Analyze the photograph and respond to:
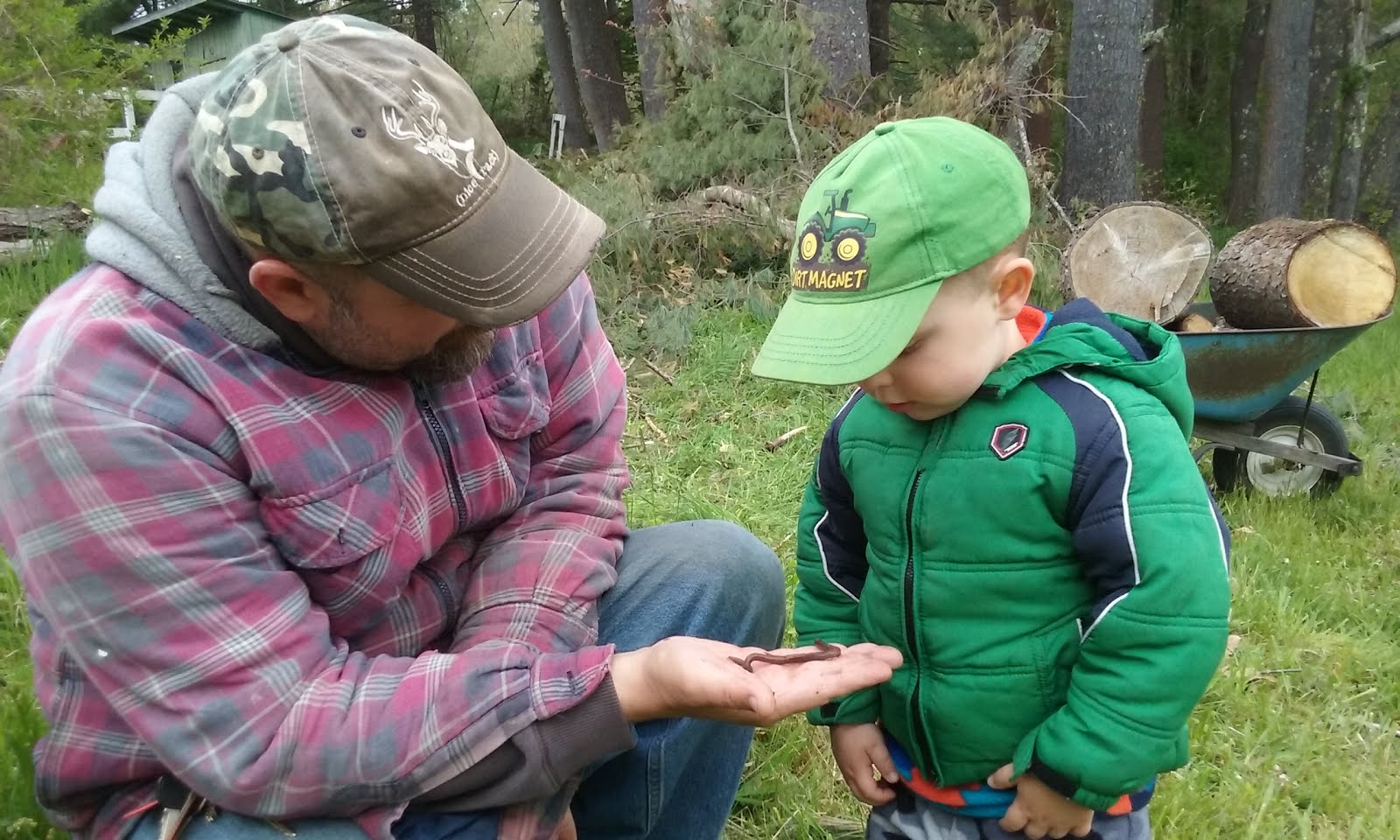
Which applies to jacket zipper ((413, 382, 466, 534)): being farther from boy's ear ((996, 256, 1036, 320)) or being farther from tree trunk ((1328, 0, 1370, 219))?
tree trunk ((1328, 0, 1370, 219))

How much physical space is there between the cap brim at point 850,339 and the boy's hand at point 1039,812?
0.68 m

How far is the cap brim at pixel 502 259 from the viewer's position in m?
1.33

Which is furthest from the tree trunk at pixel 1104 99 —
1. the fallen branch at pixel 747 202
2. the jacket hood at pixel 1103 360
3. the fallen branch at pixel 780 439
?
the jacket hood at pixel 1103 360

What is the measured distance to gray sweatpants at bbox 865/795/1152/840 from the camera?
157 centimetres

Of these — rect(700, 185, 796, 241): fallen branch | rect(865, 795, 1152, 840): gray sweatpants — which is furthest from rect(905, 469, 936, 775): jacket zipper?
rect(700, 185, 796, 241): fallen branch

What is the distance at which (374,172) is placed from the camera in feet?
4.08

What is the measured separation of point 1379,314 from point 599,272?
3609 mm

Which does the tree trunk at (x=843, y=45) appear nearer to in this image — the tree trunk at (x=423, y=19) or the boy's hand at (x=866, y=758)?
the boy's hand at (x=866, y=758)

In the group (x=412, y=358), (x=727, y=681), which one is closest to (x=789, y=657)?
(x=727, y=681)

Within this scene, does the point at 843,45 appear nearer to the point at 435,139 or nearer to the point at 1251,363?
the point at 1251,363

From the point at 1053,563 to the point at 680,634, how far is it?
2.39 feet

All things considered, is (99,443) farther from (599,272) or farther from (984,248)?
(599,272)

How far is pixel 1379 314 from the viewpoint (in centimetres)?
386

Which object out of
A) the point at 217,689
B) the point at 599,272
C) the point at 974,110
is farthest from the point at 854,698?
the point at 974,110
